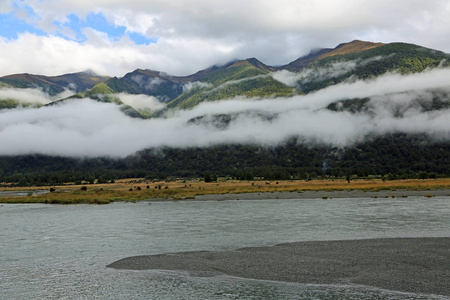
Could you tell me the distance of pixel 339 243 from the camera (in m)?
31.0

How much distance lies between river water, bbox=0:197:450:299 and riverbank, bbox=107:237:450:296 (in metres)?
1.25

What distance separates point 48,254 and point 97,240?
6786mm

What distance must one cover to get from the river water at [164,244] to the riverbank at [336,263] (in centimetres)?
125

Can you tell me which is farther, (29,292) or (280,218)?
(280,218)

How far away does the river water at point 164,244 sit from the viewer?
1984cm

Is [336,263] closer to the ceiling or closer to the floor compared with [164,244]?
closer to the ceiling

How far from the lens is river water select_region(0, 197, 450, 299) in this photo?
1984 cm

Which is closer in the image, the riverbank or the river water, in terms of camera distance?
the river water

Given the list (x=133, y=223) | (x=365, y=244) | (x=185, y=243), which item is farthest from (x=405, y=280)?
(x=133, y=223)

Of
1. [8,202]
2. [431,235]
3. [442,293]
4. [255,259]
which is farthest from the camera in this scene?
[8,202]

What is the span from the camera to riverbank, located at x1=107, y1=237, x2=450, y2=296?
20.7 metres

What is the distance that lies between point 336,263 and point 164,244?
16330mm

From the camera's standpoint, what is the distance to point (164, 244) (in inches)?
1345

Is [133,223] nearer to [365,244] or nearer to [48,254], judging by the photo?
[48,254]
